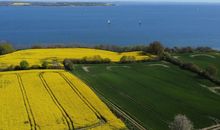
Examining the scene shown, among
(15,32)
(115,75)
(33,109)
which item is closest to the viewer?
(33,109)

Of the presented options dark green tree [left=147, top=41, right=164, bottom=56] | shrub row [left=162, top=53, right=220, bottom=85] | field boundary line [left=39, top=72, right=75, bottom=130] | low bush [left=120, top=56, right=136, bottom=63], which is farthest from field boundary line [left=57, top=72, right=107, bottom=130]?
dark green tree [left=147, top=41, right=164, bottom=56]

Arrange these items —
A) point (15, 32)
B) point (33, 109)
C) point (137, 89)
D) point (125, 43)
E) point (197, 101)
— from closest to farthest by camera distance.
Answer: point (33, 109) < point (197, 101) < point (137, 89) < point (125, 43) < point (15, 32)

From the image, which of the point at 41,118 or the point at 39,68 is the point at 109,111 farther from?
the point at 39,68

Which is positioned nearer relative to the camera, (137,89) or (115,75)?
(137,89)

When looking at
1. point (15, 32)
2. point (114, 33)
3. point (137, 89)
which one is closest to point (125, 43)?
point (114, 33)

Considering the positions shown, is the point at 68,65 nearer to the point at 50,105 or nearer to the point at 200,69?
the point at 50,105

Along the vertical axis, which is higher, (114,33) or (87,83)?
(87,83)

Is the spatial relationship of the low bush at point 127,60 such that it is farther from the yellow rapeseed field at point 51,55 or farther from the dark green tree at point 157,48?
the dark green tree at point 157,48

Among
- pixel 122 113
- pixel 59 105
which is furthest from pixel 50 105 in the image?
pixel 122 113
